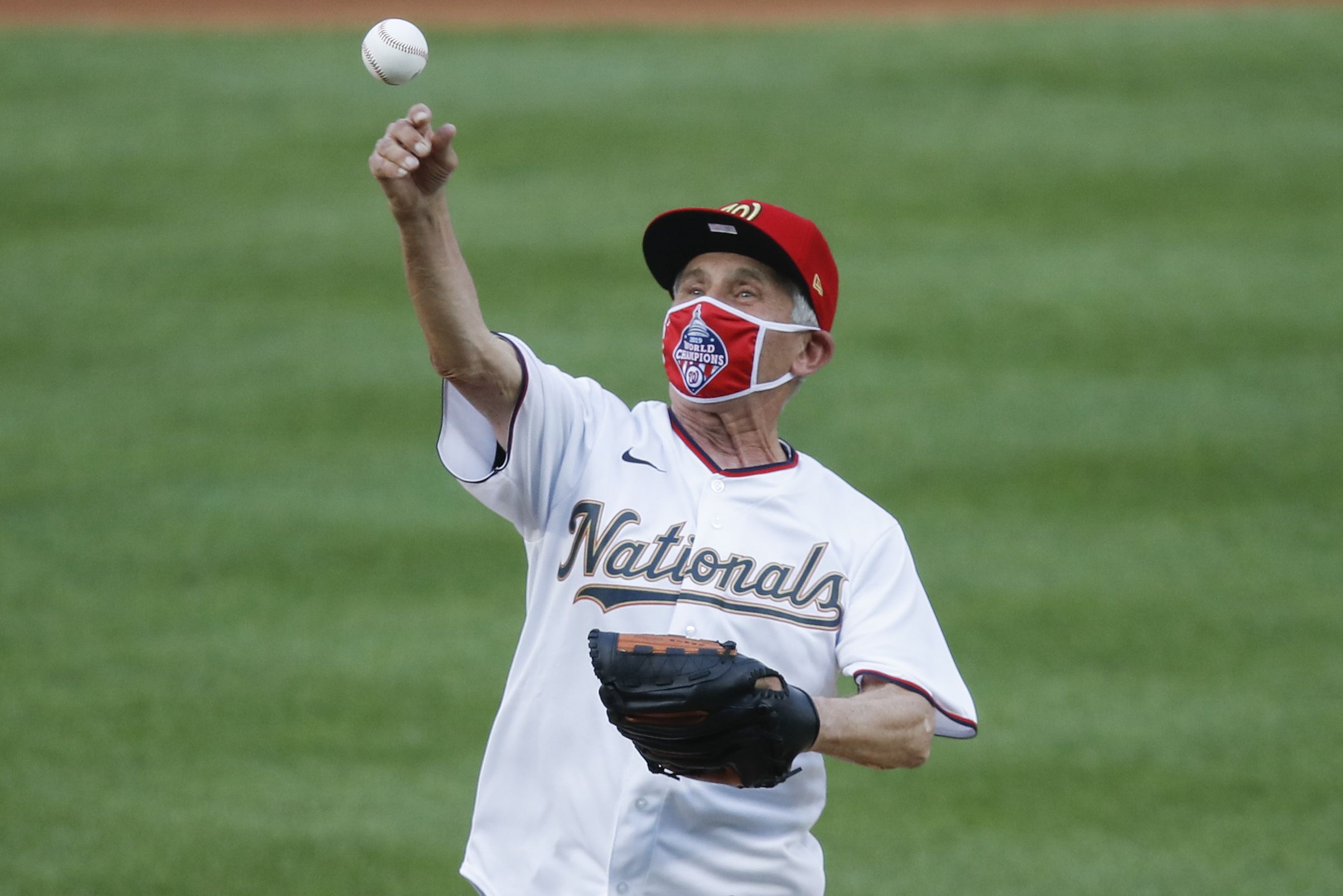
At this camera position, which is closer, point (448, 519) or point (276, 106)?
point (448, 519)

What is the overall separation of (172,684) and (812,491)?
4.20 meters

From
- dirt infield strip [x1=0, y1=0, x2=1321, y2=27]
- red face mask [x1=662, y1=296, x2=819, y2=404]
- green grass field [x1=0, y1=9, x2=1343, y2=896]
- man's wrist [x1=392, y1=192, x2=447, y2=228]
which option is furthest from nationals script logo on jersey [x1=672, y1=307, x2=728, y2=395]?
dirt infield strip [x1=0, y1=0, x2=1321, y2=27]

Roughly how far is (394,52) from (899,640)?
1437 millimetres

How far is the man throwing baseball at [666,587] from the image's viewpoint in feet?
8.86

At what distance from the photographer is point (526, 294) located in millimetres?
9719

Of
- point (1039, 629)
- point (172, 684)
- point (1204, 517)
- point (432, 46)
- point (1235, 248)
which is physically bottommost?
point (172, 684)

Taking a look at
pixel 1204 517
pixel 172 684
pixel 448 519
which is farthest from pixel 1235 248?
pixel 172 684

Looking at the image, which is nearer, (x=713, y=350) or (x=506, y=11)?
(x=713, y=350)

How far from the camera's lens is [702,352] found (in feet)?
9.91

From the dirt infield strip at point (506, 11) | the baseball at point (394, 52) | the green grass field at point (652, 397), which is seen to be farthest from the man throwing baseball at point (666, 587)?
the dirt infield strip at point (506, 11)

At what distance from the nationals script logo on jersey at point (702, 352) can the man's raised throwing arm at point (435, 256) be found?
0.42m

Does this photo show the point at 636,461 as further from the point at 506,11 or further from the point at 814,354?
the point at 506,11

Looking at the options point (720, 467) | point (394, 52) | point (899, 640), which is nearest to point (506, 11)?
point (394, 52)

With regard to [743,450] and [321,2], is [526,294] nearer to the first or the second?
[743,450]
